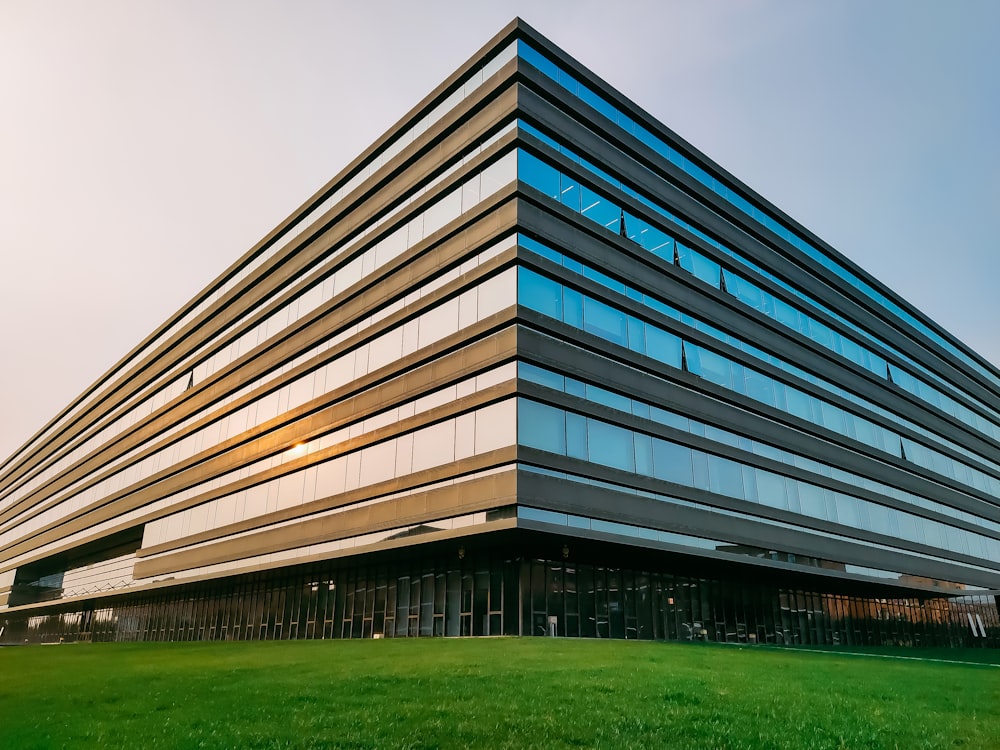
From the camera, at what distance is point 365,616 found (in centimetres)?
4078

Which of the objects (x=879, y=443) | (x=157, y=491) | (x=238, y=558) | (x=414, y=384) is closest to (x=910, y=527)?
(x=879, y=443)

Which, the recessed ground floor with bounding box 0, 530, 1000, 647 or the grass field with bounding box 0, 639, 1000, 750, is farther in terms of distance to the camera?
the recessed ground floor with bounding box 0, 530, 1000, 647

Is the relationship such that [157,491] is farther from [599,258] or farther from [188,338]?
[599,258]

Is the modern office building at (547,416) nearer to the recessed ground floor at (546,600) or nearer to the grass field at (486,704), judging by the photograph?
the recessed ground floor at (546,600)

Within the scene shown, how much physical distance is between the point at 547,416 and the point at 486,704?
20.5 m

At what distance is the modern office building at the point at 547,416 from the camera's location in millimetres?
34406

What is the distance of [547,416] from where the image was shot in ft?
109

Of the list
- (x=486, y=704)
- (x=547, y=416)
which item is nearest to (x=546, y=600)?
(x=547, y=416)

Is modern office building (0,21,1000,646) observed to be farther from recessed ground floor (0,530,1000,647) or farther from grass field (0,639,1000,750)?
grass field (0,639,1000,750)

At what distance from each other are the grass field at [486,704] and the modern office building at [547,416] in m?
13.0

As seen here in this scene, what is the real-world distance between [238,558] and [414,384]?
1943 cm

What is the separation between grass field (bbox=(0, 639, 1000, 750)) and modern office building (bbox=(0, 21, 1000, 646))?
13.0 meters

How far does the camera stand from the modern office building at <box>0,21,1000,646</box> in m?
34.4

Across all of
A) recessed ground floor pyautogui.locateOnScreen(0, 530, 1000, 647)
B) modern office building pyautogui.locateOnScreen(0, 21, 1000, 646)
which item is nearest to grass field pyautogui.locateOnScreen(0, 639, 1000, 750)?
recessed ground floor pyautogui.locateOnScreen(0, 530, 1000, 647)
